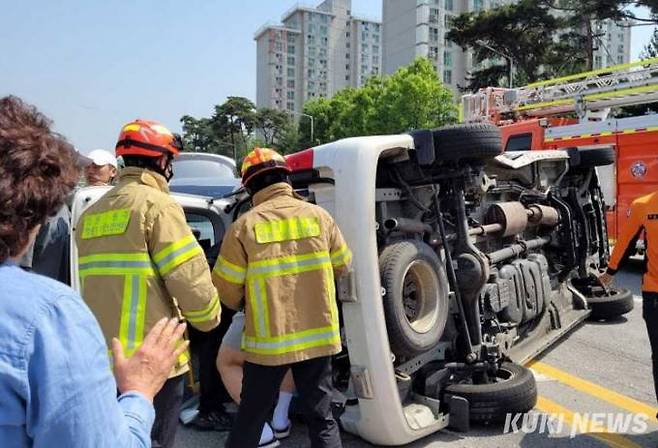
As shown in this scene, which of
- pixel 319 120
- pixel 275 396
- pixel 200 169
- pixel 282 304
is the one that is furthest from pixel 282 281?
pixel 319 120

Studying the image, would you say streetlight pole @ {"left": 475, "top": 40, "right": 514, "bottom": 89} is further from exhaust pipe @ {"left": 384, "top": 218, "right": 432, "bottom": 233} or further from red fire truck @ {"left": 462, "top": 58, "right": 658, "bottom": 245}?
exhaust pipe @ {"left": 384, "top": 218, "right": 432, "bottom": 233}

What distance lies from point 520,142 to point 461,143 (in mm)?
7761

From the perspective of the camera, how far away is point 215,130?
73062 millimetres

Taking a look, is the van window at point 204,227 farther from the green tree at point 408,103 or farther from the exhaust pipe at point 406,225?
the green tree at point 408,103

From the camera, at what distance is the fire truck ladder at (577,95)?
380 inches

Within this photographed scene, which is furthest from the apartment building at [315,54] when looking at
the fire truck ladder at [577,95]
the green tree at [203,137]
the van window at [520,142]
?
the van window at [520,142]

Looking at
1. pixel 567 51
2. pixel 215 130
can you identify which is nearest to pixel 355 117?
pixel 567 51

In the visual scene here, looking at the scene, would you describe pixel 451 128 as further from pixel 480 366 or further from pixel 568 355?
pixel 568 355

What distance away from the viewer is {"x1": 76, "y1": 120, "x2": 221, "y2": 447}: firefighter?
229 cm

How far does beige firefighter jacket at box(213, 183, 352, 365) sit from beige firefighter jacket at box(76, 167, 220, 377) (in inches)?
10.1

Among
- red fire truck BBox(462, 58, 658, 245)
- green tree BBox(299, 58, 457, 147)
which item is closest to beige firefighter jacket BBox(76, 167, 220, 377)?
red fire truck BBox(462, 58, 658, 245)

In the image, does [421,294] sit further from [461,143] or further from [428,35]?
[428,35]

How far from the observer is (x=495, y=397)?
10.7 feet

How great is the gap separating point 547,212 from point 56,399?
469 centimetres
